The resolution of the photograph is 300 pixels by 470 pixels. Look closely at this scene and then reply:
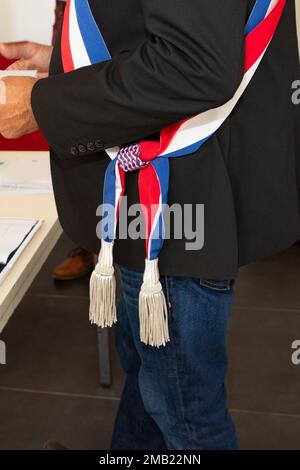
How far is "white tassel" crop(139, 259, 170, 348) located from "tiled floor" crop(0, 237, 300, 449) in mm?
860

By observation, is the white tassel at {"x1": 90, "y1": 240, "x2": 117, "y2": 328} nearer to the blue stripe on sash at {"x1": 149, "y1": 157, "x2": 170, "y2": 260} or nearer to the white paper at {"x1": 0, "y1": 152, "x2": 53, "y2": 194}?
the blue stripe on sash at {"x1": 149, "y1": 157, "x2": 170, "y2": 260}

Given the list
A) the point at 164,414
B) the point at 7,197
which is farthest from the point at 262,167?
the point at 7,197

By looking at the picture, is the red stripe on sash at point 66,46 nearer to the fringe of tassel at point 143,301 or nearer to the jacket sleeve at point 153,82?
the jacket sleeve at point 153,82

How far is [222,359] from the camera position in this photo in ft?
3.50

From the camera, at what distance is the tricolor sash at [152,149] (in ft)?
2.72

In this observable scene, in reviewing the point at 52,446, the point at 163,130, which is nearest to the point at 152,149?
the point at 163,130

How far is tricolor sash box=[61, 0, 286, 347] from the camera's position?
828 mm

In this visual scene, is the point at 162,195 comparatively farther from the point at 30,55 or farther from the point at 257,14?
the point at 30,55

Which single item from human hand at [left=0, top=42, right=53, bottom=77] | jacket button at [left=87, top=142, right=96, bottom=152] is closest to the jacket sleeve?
jacket button at [left=87, top=142, right=96, bottom=152]

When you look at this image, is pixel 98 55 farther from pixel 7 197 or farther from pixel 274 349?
pixel 274 349

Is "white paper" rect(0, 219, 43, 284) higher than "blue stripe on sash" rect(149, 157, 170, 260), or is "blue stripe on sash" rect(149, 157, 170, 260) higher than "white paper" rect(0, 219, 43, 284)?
"blue stripe on sash" rect(149, 157, 170, 260)

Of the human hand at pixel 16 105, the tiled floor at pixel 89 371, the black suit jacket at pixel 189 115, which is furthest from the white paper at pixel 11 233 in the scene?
the tiled floor at pixel 89 371

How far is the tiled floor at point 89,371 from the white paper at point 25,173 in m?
0.71

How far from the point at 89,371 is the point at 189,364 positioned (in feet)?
3.42
